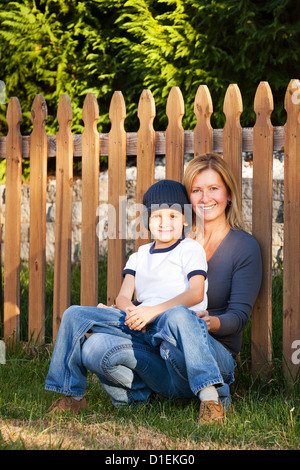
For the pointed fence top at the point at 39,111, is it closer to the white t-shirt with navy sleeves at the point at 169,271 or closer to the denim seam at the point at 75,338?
the white t-shirt with navy sleeves at the point at 169,271

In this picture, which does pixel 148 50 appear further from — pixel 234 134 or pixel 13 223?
pixel 234 134

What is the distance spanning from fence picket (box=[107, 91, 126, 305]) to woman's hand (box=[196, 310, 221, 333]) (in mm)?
1015

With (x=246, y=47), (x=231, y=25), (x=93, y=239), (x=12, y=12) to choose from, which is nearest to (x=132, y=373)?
(x=93, y=239)

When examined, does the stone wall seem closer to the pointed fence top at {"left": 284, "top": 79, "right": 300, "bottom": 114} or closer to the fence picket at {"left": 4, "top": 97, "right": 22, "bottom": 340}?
the fence picket at {"left": 4, "top": 97, "right": 22, "bottom": 340}

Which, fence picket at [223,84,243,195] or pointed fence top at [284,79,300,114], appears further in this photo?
fence picket at [223,84,243,195]

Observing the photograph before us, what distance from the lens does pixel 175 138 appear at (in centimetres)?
360

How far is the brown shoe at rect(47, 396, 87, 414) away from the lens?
284 centimetres

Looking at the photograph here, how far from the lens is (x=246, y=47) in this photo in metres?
6.15

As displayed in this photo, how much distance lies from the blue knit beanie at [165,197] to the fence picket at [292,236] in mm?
622

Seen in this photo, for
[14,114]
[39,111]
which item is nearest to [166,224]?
[39,111]

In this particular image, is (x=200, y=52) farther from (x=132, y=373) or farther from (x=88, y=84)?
(x=132, y=373)

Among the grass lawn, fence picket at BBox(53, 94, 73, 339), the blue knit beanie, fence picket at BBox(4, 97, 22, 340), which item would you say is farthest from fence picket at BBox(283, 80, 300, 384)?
fence picket at BBox(4, 97, 22, 340)

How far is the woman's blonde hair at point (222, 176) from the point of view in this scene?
10.5 ft

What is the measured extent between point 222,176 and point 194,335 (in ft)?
3.19
